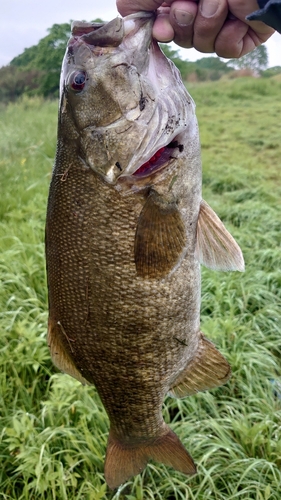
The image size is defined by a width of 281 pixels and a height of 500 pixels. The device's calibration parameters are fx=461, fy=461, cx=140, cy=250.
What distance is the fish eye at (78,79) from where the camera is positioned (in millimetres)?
1542

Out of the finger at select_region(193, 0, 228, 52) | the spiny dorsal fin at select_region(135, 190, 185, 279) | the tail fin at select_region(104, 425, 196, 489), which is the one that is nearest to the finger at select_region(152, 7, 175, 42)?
the finger at select_region(193, 0, 228, 52)

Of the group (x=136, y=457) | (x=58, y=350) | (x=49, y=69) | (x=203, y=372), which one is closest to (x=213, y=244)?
(x=203, y=372)

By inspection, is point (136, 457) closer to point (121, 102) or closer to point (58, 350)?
point (58, 350)

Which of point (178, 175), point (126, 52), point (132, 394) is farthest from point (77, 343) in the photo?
point (126, 52)

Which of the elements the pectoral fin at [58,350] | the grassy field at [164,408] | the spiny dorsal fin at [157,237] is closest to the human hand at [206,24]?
the spiny dorsal fin at [157,237]

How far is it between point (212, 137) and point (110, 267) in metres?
12.2

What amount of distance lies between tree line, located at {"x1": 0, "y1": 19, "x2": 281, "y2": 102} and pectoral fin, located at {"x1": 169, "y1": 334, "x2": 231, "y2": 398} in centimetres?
1723

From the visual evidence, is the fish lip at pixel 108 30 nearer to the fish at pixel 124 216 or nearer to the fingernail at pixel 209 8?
the fish at pixel 124 216

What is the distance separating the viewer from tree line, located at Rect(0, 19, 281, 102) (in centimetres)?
1942

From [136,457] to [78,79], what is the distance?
1452 mm

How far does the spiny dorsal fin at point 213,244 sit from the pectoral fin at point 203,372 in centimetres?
35

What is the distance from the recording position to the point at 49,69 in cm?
→ 2653

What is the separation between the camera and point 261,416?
292cm

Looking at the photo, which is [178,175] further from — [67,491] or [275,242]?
[275,242]
